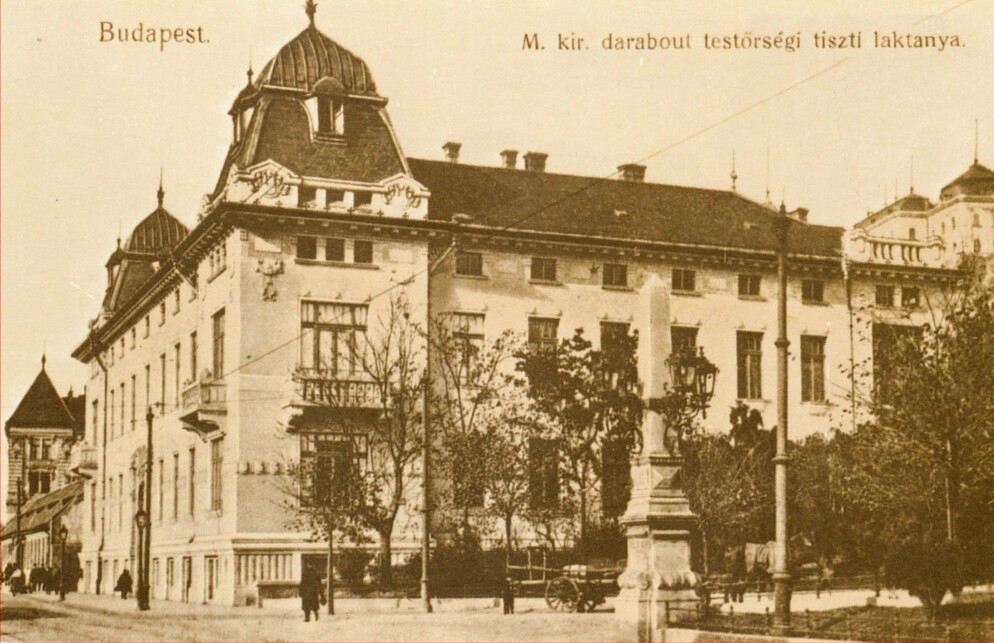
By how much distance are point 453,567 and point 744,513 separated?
749 cm

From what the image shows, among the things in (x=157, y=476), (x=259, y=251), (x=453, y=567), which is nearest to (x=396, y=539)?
(x=453, y=567)

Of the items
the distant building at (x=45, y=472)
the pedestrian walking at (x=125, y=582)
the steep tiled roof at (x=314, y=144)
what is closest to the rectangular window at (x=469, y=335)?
the steep tiled roof at (x=314, y=144)

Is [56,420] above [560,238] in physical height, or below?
below

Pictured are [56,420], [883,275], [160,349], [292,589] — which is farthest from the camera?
[56,420]

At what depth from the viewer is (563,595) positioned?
85.5 ft

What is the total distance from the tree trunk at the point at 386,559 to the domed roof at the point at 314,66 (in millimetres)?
11006

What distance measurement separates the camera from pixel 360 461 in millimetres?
33750

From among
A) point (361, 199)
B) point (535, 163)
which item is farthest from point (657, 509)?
point (535, 163)

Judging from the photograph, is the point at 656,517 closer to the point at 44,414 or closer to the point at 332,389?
the point at 332,389

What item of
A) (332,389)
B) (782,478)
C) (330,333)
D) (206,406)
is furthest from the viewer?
(206,406)

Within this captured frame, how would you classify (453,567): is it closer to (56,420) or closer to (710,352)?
(710,352)

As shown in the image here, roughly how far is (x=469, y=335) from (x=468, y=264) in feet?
6.11

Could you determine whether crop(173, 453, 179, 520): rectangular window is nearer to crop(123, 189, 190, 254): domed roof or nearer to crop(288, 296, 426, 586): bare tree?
crop(288, 296, 426, 586): bare tree

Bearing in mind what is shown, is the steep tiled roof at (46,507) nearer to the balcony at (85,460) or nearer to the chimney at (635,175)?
the balcony at (85,460)
